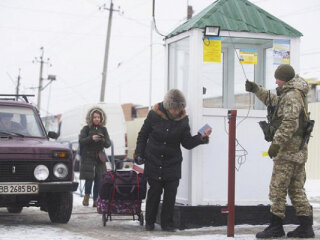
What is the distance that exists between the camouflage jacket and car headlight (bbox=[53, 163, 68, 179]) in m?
3.02

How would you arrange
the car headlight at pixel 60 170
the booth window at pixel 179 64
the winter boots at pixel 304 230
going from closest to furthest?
1. the winter boots at pixel 304 230
2. the car headlight at pixel 60 170
3. the booth window at pixel 179 64

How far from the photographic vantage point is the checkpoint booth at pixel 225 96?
8.97m

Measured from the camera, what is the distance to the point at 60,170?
9.13 metres

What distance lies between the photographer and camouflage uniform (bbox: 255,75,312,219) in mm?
7570

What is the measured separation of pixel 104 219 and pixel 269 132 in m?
2.74

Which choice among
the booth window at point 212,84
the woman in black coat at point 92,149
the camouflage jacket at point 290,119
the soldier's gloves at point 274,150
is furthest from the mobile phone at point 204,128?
the woman in black coat at point 92,149

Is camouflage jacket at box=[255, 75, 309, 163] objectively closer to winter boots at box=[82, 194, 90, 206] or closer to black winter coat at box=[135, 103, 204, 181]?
black winter coat at box=[135, 103, 204, 181]

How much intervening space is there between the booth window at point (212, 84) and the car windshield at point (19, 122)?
2.68 metres

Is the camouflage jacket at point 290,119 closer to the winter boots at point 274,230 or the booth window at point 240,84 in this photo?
the winter boots at point 274,230

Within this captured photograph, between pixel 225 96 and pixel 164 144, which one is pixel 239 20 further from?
pixel 164 144

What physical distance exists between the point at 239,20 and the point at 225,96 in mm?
1126

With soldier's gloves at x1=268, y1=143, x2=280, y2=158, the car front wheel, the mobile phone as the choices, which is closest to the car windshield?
the car front wheel

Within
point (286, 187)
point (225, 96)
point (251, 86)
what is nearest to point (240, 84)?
point (225, 96)

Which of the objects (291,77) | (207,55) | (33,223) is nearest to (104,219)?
(33,223)
